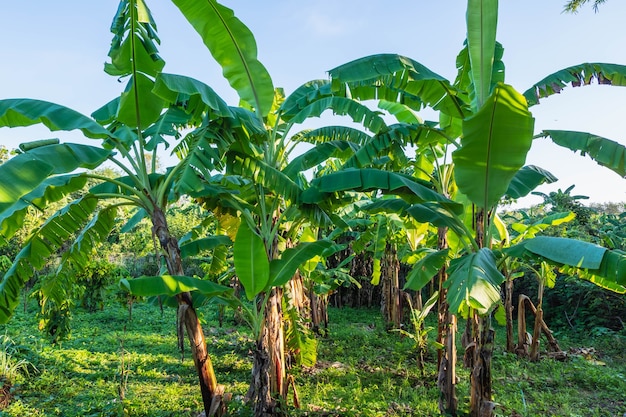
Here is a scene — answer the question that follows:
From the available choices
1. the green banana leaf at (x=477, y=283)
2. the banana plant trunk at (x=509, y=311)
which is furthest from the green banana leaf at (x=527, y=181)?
the banana plant trunk at (x=509, y=311)

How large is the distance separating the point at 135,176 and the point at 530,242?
3.64m

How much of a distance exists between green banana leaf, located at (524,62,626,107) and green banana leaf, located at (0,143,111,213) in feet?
13.7

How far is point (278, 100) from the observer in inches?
231

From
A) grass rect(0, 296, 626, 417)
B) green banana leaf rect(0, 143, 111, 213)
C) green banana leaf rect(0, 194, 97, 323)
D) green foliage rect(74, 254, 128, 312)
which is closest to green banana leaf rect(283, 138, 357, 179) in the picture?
green banana leaf rect(0, 143, 111, 213)

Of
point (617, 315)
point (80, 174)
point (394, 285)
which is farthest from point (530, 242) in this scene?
point (617, 315)

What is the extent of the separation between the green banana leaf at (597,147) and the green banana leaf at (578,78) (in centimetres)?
45

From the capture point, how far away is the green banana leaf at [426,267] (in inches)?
167

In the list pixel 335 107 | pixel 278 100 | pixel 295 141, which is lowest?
pixel 295 141

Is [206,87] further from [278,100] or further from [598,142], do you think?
[598,142]

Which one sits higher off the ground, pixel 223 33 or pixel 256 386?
pixel 223 33

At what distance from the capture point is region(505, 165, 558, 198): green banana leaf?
3.75 meters

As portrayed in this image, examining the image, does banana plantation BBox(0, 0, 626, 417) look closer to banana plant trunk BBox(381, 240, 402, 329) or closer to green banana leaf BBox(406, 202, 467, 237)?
green banana leaf BBox(406, 202, 467, 237)

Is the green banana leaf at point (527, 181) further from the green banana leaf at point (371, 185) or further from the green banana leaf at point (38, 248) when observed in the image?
the green banana leaf at point (38, 248)

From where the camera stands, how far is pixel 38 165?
8.75 feet
